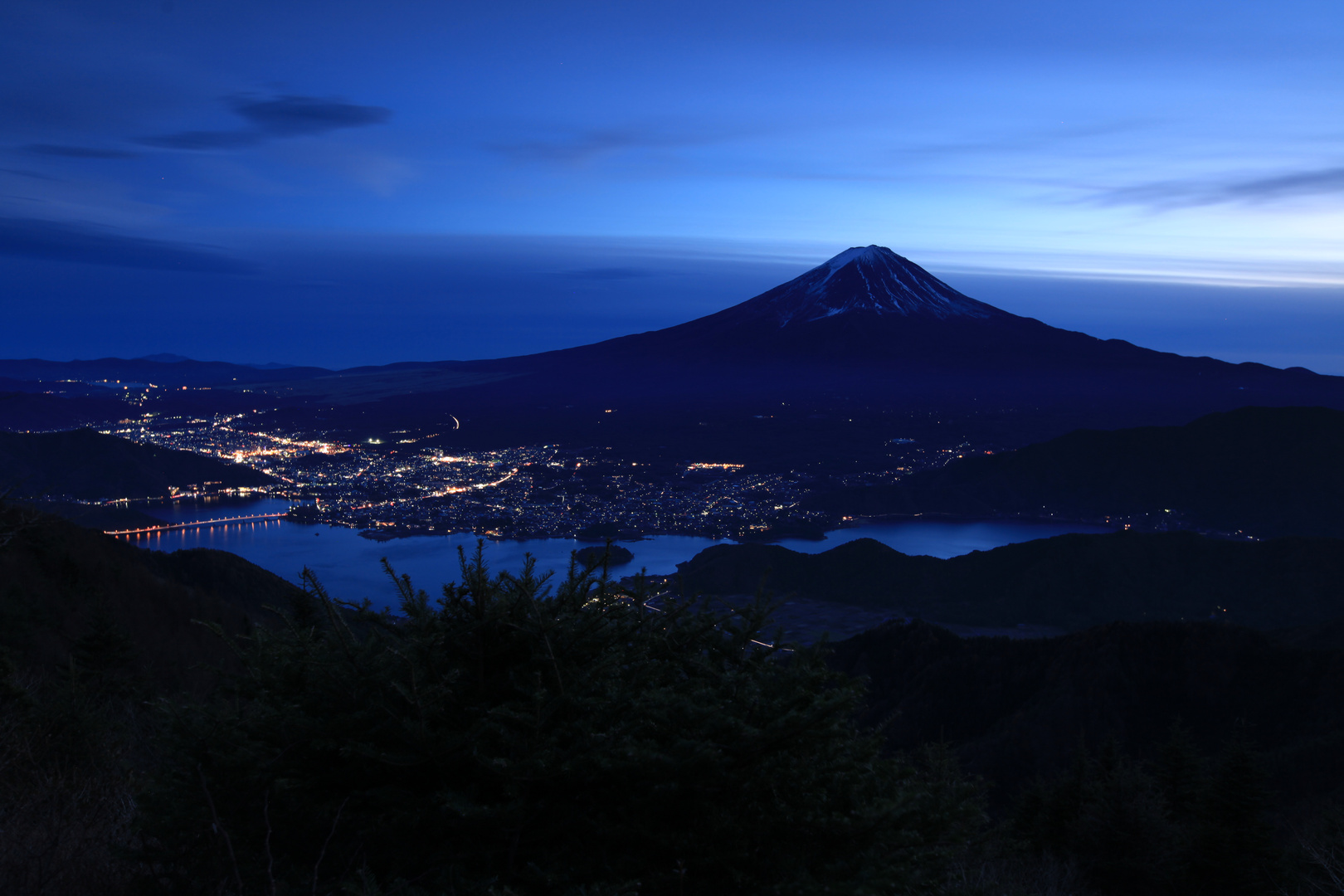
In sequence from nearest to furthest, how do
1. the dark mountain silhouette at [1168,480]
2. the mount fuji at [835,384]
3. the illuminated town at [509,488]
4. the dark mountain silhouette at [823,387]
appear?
the illuminated town at [509,488] < the dark mountain silhouette at [1168,480] < the dark mountain silhouette at [823,387] < the mount fuji at [835,384]

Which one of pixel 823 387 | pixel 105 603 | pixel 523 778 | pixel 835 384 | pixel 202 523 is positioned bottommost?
pixel 202 523

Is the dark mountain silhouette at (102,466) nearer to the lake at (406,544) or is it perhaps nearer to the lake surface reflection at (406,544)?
the lake at (406,544)

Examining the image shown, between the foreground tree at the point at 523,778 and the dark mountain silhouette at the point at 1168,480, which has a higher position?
the foreground tree at the point at 523,778

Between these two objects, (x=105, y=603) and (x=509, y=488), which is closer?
(x=105, y=603)

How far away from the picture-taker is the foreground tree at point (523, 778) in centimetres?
295

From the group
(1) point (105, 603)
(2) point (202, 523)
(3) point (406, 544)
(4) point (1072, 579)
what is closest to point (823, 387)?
(3) point (406, 544)

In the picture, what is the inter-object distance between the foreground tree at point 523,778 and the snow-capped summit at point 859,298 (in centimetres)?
18675

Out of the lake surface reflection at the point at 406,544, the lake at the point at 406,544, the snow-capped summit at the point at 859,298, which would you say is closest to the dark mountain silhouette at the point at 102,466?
the lake at the point at 406,544

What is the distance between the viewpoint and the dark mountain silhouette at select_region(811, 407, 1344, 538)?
80375 millimetres

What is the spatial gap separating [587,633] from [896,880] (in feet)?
4.76

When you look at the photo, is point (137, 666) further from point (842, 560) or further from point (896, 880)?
point (842, 560)

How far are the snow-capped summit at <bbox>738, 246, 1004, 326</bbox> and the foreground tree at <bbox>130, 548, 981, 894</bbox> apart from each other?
613 feet

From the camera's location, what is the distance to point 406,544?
189ft

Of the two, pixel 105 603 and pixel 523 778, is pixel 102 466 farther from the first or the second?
pixel 523 778
